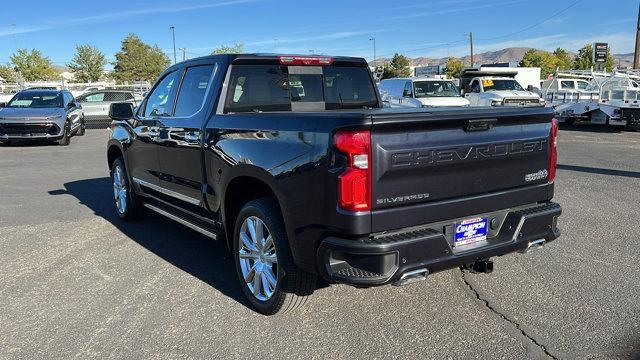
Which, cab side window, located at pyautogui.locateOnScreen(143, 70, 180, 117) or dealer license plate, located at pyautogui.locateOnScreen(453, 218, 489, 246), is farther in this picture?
cab side window, located at pyautogui.locateOnScreen(143, 70, 180, 117)

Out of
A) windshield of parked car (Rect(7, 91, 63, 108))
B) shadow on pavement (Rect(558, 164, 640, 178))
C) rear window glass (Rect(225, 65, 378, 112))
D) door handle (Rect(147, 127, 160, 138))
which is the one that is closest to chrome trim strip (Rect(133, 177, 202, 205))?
door handle (Rect(147, 127, 160, 138))

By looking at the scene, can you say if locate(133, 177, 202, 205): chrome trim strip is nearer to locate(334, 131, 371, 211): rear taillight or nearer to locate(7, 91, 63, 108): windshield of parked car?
locate(334, 131, 371, 211): rear taillight

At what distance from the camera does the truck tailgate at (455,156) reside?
3.12 m

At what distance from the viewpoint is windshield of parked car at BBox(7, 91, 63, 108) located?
16.2 meters

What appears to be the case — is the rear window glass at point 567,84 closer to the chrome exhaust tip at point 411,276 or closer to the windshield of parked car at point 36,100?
the windshield of parked car at point 36,100

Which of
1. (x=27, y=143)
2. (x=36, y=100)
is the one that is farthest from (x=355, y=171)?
(x=27, y=143)

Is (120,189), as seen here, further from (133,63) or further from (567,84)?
(133,63)

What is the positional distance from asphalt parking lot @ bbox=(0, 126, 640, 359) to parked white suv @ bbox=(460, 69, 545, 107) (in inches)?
527

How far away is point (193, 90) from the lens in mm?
4953

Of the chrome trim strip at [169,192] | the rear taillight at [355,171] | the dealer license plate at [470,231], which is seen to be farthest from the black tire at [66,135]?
the dealer license plate at [470,231]

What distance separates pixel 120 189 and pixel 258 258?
351 centimetres

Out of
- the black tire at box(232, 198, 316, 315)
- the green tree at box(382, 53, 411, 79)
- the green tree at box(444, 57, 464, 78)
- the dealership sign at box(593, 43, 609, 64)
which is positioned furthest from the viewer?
the green tree at box(382, 53, 411, 79)

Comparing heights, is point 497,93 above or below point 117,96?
below

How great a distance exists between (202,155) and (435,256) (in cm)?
215
